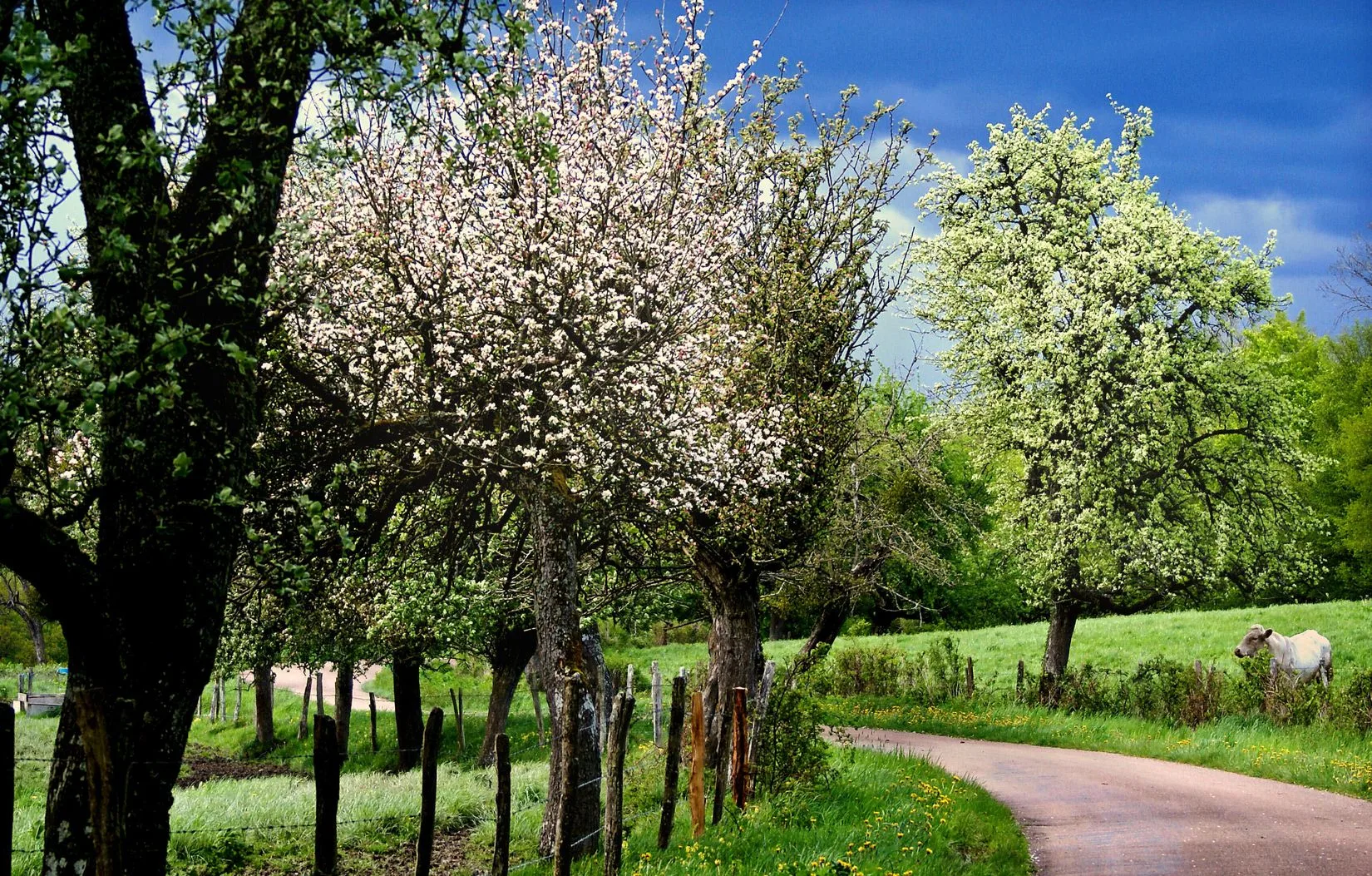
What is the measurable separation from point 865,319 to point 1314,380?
1933 inches

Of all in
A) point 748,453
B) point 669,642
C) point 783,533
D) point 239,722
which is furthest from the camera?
point 669,642

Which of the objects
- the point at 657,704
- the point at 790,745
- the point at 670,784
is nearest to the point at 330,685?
the point at 657,704

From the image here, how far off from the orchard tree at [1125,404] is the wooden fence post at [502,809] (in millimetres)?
21684

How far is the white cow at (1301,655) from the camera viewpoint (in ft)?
80.0

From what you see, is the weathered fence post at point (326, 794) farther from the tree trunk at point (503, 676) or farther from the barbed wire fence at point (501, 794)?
the tree trunk at point (503, 676)

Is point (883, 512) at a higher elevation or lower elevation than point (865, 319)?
lower

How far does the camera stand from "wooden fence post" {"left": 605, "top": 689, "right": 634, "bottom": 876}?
1038 cm

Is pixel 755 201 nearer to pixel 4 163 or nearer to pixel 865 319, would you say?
pixel 865 319

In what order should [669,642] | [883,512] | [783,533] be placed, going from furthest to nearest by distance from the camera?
[669,642] < [883,512] < [783,533]

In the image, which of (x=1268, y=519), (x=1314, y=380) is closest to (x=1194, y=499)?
(x=1268, y=519)

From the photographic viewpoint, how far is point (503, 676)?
29625mm

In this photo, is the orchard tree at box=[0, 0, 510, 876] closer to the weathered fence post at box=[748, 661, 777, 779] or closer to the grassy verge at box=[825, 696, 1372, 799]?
the weathered fence post at box=[748, 661, 777, 779]

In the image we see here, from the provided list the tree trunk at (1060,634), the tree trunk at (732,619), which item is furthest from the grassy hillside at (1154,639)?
the tree trunk at (732,619)

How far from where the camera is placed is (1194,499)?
29.5 meters
